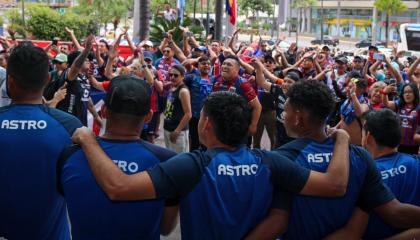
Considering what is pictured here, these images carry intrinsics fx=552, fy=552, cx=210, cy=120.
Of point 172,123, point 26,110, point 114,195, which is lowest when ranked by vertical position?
point 172,123

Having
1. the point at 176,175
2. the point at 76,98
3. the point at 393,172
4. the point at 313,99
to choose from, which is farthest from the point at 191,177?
the point at 76,98

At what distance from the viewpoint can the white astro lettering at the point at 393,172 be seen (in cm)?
311

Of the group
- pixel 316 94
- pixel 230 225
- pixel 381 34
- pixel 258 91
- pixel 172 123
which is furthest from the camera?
pixel 381 34

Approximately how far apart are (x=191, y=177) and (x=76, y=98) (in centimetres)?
520

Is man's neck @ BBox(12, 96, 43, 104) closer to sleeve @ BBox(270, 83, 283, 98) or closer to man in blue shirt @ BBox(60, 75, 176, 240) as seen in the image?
man in blue shirt @ BBox(60, 75, 176, 240)

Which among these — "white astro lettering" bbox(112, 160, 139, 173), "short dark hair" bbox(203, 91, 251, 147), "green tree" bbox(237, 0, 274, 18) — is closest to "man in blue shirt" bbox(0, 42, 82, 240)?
"white astro lettering" bbox(112, 160, 139, 173)

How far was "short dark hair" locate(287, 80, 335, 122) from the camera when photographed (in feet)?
9.19

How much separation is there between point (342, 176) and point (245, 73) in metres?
7.37

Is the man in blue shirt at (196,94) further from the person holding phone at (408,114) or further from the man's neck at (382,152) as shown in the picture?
the man's neck at (382,152)

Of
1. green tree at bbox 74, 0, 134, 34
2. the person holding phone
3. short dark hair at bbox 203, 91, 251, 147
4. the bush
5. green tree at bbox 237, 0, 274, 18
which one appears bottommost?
the person holding phone

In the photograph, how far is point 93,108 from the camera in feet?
26.1

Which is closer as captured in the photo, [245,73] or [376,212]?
[376,212]

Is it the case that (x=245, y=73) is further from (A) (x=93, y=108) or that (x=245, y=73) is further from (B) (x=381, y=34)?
(B) (x=381, y=34)

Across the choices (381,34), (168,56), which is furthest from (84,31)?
(381,34)
